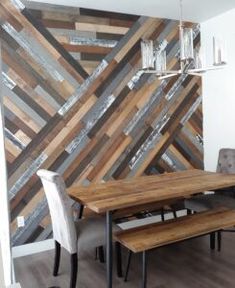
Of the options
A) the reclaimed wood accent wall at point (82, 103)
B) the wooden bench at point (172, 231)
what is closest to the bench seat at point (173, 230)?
the wooden bench at point (172, 231)

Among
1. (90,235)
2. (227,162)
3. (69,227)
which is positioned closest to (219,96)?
(227,162)

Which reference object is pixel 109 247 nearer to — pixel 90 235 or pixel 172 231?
pixel 90 235

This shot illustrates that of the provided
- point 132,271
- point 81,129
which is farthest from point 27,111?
point 132,271

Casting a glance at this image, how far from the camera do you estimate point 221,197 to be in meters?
3.41

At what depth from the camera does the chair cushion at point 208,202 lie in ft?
10.7

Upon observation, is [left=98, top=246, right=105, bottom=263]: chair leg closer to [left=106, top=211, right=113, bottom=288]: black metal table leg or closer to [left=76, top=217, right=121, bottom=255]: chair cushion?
[left=76, top=217, right=121, bottom=255]: chair cushion

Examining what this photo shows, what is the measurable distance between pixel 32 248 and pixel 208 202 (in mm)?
1953

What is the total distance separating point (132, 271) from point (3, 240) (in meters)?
1.27

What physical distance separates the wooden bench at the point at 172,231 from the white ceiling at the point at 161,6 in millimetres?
2324

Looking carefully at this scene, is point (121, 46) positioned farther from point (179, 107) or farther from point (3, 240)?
point (3, 240)

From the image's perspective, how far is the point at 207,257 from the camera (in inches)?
120

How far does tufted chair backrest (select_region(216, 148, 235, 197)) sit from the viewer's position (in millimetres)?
3680

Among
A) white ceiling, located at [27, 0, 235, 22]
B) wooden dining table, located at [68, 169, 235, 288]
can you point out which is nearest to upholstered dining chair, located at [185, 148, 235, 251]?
wooden dining table, located at [68, 169, 235, 288]

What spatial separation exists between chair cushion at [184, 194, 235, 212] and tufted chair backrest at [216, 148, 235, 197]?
0.26 m
